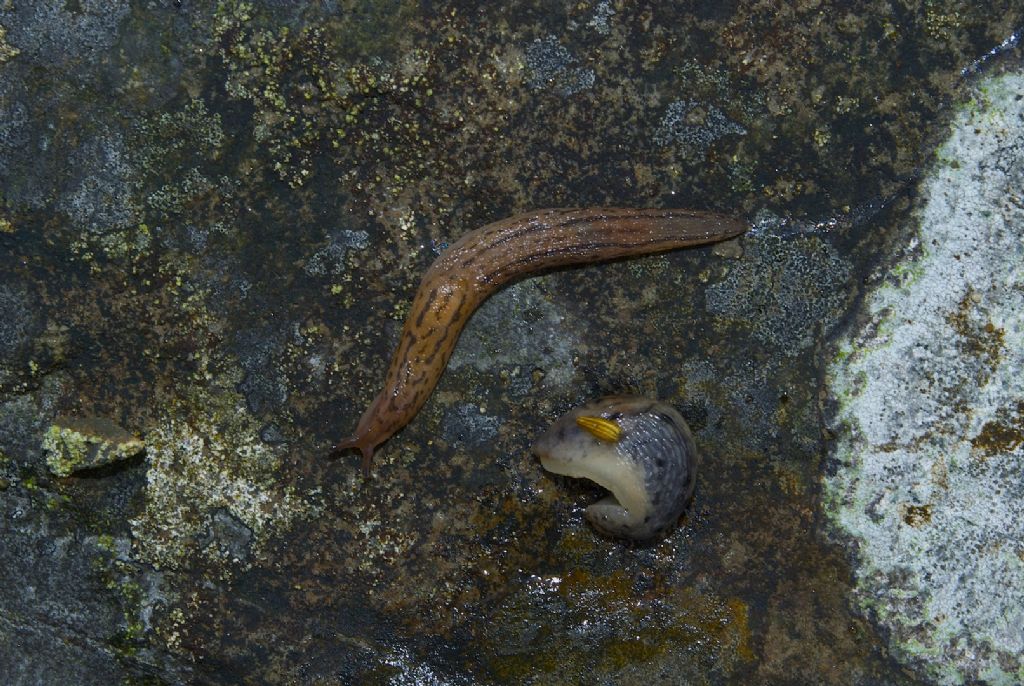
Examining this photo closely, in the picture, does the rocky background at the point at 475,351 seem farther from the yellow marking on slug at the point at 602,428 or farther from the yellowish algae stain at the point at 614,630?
the yellow marking on slug at the point at 602,428

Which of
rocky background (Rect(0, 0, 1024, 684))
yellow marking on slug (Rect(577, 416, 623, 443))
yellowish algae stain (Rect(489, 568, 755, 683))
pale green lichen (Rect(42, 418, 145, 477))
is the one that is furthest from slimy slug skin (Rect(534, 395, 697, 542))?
pale green lichen (Rect(42, 418, 145, 477))

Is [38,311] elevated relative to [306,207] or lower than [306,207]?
lower

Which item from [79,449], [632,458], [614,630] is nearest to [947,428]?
[632,458]

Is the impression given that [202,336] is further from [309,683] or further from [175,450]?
[309,683]

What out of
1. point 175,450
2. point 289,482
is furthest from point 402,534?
point 175,450

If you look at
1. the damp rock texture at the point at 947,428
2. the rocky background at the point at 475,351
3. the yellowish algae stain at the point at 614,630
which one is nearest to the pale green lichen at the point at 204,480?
the rocky background at the point at 475,351

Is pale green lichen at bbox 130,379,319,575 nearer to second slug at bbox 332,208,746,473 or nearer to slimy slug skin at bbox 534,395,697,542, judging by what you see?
second slug at bbox 332,208,746,473

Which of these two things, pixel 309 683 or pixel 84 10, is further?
pixel 309 683
